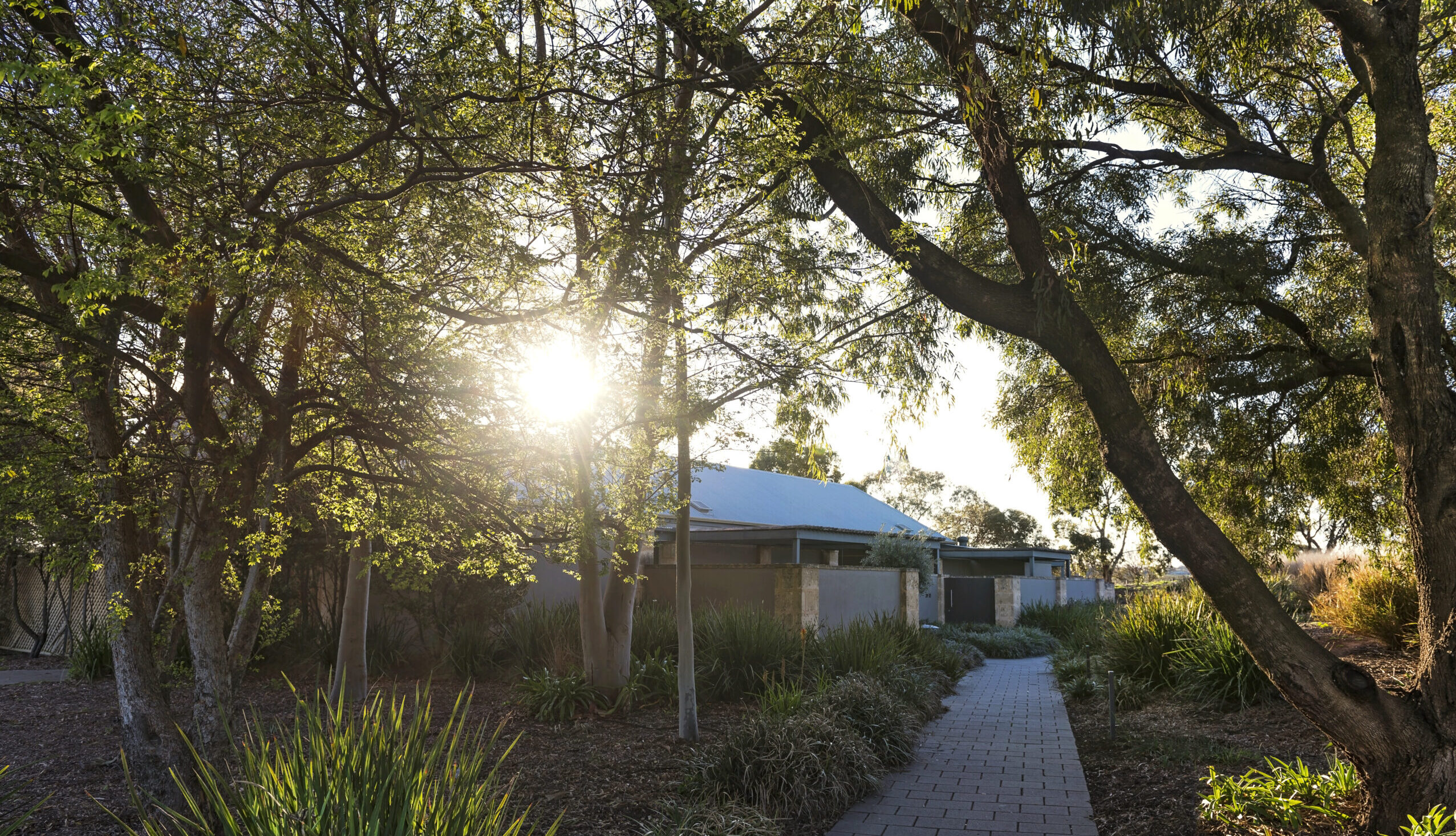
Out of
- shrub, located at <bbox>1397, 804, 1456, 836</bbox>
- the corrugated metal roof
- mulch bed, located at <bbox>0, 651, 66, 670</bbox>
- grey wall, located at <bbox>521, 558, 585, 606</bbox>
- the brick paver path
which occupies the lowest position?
mulch bed, located at <bbox>0, 651, 66, 670</bbox>

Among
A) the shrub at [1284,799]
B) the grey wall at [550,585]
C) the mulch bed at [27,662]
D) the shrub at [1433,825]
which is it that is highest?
the grey wall at [550,585]

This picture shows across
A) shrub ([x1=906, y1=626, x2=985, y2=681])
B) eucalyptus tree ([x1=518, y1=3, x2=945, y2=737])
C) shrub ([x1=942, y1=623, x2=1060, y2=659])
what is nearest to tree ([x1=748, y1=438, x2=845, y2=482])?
eucalyptus tree ([x1=518, y1=3, x2=945, y2=737])

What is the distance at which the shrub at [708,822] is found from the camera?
5094 mm

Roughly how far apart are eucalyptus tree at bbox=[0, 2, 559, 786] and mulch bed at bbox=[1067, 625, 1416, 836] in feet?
17.5

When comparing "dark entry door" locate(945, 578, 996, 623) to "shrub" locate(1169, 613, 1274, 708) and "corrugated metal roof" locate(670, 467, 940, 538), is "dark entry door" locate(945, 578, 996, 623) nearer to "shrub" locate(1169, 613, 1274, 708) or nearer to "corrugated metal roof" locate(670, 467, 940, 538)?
"corrugated metal roof" locate(670, 467, 940, 538)

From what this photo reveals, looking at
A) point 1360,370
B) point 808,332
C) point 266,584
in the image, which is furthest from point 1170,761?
point 266,584

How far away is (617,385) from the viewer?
7488 millimetres

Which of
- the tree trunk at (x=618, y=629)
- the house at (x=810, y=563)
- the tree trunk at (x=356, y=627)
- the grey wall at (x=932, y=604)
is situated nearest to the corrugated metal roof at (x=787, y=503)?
the house at (x=810, y=563)

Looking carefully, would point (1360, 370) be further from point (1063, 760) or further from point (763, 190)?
point (763, 190)

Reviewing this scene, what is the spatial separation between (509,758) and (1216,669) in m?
7.56

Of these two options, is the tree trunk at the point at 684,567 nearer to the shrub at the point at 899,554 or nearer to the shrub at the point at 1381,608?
the shrub at the point at 1381,608

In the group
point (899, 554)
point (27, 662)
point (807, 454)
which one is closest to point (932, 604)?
point (899, 554)

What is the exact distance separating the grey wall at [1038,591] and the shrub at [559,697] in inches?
693

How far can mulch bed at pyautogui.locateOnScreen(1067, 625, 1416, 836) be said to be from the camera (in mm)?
5930
